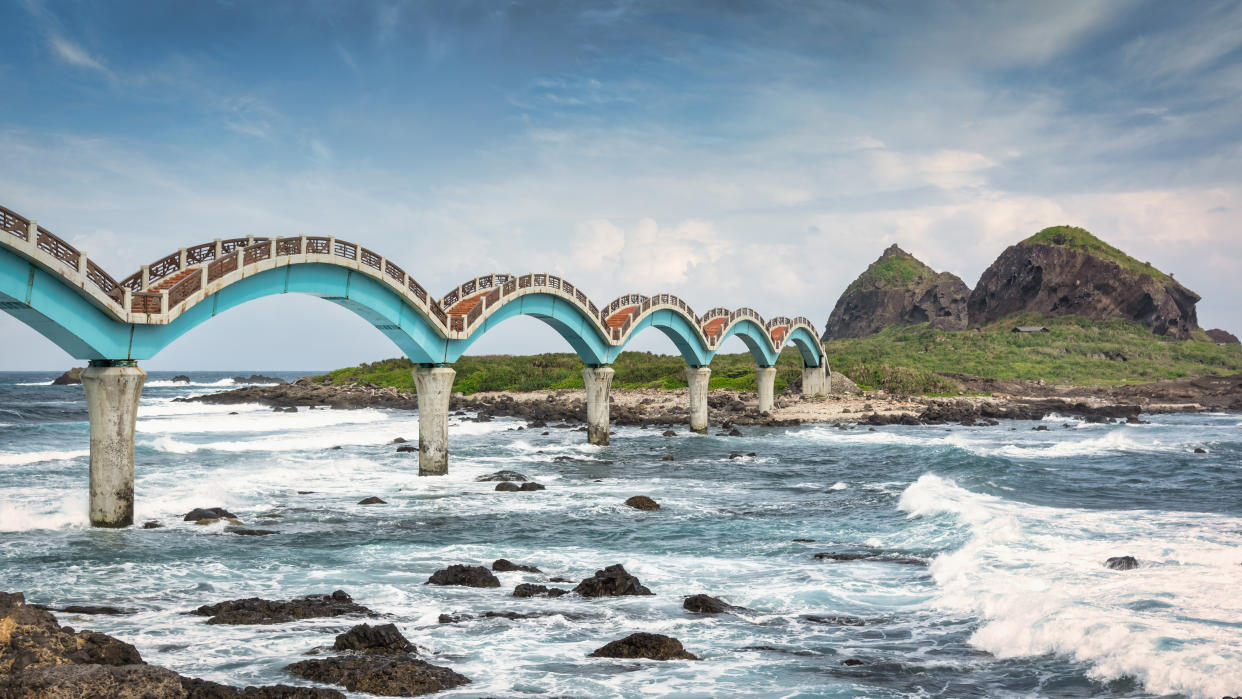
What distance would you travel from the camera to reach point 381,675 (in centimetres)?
1163

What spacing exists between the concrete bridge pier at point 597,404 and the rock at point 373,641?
37174 mm

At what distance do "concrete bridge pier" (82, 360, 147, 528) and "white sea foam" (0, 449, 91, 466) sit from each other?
20.2 meters

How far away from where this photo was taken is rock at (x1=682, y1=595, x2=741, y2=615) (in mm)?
15773

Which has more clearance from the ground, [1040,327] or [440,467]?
[1040,327]

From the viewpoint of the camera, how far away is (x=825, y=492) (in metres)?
32.2

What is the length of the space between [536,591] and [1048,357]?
120552 mm

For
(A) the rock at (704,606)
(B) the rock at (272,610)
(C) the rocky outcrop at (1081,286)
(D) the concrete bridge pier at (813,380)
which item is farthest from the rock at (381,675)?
(C) the rocky outcrop at (1081,286)

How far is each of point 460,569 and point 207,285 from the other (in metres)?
13.9

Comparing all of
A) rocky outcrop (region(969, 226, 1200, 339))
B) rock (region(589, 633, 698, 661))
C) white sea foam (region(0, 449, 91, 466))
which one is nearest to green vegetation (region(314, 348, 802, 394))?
rocky outcrop (region(969, 226, 1200, 339))

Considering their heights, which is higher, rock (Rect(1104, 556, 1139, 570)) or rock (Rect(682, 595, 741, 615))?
rock (Rect(1104, 556, 1139, 570))

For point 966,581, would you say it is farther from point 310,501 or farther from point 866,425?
point 866,425

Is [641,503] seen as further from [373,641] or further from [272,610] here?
[373,641]

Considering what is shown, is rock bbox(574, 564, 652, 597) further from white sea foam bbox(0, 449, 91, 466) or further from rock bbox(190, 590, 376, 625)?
white sea foam bbox(0, 449, 91, 466)

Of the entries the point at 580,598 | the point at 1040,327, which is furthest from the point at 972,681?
the point at 1040,327
